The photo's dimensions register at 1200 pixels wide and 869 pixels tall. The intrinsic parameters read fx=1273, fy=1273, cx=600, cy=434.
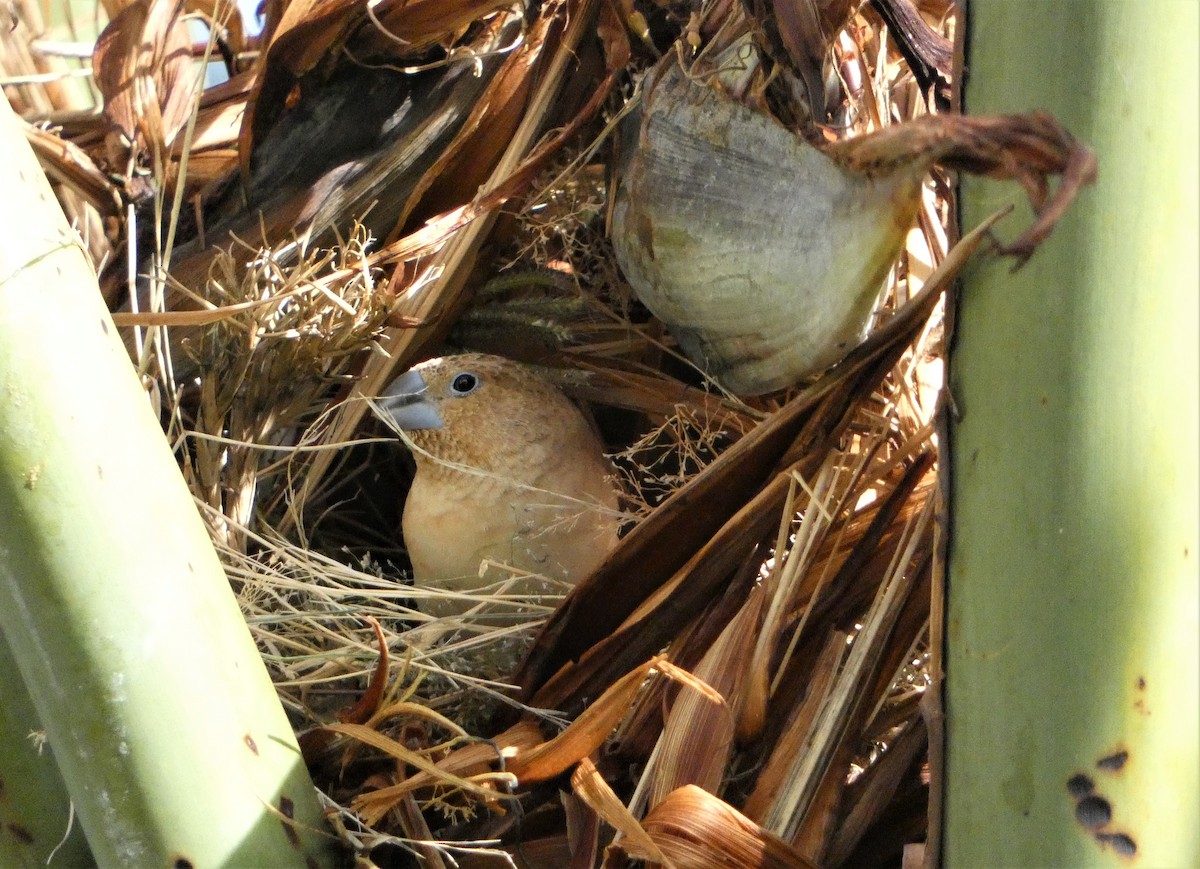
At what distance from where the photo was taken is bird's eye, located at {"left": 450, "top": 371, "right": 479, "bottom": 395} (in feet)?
6.23

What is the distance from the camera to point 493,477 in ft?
6.05

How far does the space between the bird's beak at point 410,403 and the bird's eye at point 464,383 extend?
0.04m

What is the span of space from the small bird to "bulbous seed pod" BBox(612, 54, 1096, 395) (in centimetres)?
43

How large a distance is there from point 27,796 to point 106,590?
35 centimetres

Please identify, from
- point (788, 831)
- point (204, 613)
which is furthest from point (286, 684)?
point (788, 831)

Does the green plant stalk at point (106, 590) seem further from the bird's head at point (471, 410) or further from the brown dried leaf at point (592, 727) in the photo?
the bird's head at point (471, 410)

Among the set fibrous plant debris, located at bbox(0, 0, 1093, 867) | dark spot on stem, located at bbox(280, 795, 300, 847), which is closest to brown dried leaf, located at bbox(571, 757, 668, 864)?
fibrous plant debris, located at bbox(0, 0, 1093, 867)

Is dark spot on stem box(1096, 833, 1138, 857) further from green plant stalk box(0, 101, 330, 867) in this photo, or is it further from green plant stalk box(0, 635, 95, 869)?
green plant stalk box(0, 635, 95, 869)

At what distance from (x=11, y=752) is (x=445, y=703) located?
1.60 ft

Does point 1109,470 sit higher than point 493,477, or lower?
higher

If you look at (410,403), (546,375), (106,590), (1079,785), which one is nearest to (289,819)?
(106,590)

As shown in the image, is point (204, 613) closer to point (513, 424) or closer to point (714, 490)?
point (714, 490)

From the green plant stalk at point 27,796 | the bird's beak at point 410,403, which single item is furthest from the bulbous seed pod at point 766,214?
the green plant stalk at point 27,796

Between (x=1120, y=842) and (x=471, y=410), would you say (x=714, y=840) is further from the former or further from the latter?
(x=471, y=410)
